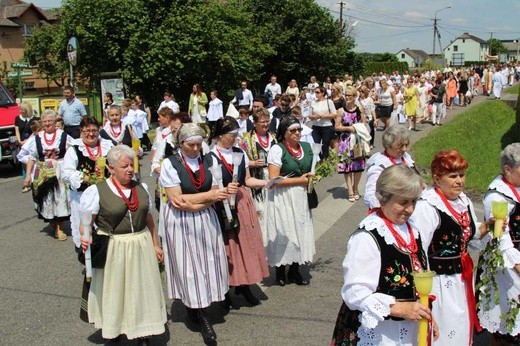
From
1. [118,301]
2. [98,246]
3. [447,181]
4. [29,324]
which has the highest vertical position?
[447,181]

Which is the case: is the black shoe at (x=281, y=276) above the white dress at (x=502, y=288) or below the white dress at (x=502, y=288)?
below

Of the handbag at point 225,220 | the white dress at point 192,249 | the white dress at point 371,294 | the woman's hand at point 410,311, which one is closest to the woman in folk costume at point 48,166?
the handbag at point 225,220

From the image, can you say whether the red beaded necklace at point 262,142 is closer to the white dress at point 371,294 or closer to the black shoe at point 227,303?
the black shoe at point 227,303

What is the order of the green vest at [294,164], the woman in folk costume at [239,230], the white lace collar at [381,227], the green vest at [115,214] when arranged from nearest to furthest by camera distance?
1. the white lace collar at [381,227]
2. the green vest at [115,214]
3. the woman in folk costume at [239,230]
4. the green vest at [294,164]

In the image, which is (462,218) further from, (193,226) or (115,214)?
(115,214)

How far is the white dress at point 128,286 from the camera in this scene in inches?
188

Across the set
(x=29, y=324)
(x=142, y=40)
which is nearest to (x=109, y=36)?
(x=142, y=40)

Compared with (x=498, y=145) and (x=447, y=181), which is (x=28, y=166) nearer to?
(x=447, y=181)

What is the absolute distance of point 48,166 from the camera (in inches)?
336

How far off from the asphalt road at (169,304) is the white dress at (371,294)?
84.9 inches

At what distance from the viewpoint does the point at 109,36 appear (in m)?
25.2

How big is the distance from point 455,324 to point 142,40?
22436 mm

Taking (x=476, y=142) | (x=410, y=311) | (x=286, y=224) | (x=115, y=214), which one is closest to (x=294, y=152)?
(x=286, y=224)

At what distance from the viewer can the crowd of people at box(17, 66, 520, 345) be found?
3.22 m
